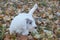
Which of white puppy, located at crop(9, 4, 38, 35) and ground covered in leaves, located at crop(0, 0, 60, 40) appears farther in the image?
ground covered in leaves, located at crop(0, 0, 60, 40)

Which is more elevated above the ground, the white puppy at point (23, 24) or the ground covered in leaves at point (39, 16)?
the white puppy at point (23, 24)

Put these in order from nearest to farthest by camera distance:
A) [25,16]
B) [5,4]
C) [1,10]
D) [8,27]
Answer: [25,16]
[8,27]
[1,10]
[5,4]

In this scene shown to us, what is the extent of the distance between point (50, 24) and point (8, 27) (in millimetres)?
784

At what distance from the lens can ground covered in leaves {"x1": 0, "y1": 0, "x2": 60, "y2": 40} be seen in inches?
134

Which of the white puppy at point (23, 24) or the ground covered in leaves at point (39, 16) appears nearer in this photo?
the white puppy at point (23, 24)

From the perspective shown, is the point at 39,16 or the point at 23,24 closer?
the point at 23,24

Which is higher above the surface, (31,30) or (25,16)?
(25,16)

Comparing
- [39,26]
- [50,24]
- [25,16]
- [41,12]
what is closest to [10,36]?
[25,16]

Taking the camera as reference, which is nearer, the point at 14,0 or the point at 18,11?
the point at 18,11

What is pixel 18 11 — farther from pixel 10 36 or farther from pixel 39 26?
pixel 10 36

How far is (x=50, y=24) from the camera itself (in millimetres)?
3879

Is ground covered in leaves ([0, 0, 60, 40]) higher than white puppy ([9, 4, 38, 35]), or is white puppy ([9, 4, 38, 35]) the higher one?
white puppy ([9, 4, 38, 35])

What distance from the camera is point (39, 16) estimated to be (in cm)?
421

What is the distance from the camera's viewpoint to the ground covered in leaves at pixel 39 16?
3.40 meters
